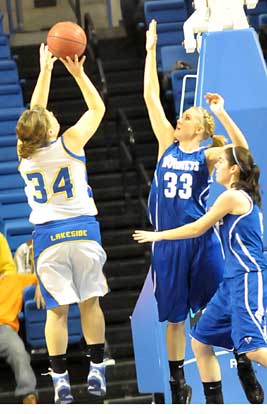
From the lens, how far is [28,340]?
10.7 meters

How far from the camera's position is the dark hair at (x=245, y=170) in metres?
6.96

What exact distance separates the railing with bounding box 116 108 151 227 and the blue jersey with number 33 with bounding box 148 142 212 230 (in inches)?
175

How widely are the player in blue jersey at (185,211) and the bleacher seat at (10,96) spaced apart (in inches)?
238

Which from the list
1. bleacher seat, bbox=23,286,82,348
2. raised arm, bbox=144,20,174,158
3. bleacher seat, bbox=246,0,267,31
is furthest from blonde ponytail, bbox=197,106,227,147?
bleacher seat, bbox=246,0,267,31

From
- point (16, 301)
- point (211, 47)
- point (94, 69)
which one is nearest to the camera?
point (211, 47)

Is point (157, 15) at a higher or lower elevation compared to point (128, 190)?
Result: higher

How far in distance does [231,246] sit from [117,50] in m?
8.20

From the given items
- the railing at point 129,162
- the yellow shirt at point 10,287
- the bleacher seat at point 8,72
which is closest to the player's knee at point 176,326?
the yellow shirt at point 10,287

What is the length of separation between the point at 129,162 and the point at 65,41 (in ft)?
16.7

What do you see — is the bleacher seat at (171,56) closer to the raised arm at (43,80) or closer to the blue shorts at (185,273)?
the raised arm at (43,80)

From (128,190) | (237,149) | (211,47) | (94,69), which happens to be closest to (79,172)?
(237,149)

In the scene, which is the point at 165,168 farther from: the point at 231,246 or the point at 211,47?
the point at 211,47

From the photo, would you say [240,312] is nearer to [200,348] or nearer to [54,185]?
[200,348]

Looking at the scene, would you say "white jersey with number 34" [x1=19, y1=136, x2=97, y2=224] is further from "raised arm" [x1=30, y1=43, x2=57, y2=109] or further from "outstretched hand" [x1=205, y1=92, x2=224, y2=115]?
"outstretched hand" [x1=205, y1=92, x2=224, y2=115]
